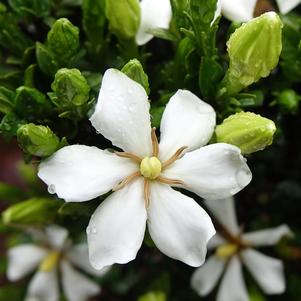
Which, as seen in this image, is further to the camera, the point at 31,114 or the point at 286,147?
the point at 286,147

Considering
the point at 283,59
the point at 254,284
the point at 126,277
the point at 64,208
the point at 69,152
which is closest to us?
the point at 69,152

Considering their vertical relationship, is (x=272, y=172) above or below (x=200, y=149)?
below

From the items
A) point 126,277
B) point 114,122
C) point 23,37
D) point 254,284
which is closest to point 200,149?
point 114,122

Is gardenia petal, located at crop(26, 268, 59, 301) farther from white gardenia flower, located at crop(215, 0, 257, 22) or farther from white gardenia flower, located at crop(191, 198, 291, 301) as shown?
white gardenia flower, located at crop(215, 0, 257, 22)

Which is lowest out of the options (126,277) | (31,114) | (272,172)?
(126,277)

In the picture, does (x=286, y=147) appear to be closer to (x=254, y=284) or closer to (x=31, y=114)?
(x=254, y=284)

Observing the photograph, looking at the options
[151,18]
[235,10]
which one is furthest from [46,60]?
[235,10]

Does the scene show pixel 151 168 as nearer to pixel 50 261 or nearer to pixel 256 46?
pixel 256 46

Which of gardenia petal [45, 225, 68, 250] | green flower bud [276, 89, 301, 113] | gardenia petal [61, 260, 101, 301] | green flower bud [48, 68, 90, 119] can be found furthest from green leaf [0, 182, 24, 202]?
green flower bud [276, 89, 301, 113]
